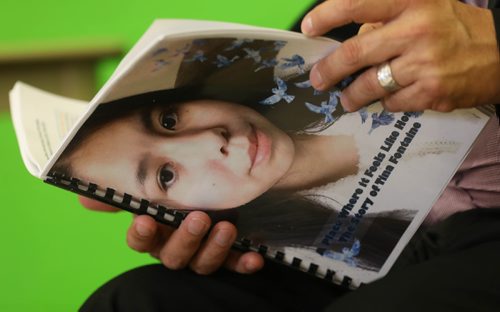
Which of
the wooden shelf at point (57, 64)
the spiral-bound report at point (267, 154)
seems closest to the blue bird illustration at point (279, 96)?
the spiral-bound report at point (267, 154)

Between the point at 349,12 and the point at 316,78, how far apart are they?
0.19 ft

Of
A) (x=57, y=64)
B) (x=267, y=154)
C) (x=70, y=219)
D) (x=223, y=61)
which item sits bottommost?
(x=70, y=219)

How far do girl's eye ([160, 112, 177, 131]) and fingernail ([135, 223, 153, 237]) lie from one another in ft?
0.39

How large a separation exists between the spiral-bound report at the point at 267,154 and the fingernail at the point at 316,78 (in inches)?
0.5

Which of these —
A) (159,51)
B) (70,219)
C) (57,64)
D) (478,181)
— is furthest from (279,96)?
(57,64)

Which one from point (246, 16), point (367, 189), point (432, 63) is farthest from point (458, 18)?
point (246, 16)

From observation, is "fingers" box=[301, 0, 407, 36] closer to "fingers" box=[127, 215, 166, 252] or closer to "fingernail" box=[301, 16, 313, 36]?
"fingernail" box=[301, 16, 313, 36]

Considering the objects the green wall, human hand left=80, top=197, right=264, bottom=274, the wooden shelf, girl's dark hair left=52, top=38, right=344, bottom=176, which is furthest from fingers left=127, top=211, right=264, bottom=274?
the wooden shelf

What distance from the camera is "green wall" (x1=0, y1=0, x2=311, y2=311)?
1.25 meters

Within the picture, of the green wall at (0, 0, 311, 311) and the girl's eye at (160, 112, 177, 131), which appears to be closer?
the girl's eye at (160, 112, 177, 131)

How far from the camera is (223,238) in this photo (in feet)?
2.10

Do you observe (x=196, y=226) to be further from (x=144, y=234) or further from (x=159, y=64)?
(x=159, y=64)

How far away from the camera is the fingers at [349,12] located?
0.50m

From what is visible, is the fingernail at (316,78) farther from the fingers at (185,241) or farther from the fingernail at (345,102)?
the fingers at (185,241)
